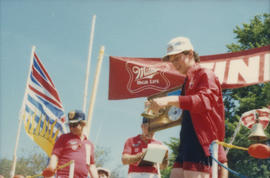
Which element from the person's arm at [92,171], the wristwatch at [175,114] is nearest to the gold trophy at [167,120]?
the wristwatch at [175,114]

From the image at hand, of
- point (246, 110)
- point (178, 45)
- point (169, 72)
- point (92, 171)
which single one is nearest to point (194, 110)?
point (178, 45)

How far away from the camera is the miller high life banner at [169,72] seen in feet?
23.9

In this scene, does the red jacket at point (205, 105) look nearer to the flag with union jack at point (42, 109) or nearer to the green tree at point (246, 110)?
the flag with union jack at point (42, 109)

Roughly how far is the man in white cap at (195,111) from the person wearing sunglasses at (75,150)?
2.24m

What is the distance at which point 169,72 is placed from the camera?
785 centimetres

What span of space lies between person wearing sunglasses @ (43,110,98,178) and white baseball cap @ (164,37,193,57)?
2.37m

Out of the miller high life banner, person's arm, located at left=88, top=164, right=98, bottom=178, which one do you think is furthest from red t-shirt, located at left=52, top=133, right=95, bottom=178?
the miller high life banner

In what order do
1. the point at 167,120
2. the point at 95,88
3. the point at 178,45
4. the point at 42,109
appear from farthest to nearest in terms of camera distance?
the point at 95,88, the point at 42,109, the point at 167,120, the point at 178,45

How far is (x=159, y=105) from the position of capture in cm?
217

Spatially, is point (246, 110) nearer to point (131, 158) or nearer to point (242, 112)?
point (242, 112)

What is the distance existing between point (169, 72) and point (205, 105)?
18.6 feet

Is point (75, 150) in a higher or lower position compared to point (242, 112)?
lower

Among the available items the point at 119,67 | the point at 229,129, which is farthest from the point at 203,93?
the point at 229,129

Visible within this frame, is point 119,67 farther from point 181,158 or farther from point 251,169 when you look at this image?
point 251,169
